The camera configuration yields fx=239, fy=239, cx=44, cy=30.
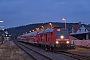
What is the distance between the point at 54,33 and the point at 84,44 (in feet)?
54.3

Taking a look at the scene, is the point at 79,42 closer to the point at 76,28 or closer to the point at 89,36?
the point at 89,36

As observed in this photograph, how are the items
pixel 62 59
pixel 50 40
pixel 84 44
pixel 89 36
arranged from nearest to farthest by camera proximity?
pixel 62 59 → pixel 50 40 → pixel 84 44 → pixel 89 36

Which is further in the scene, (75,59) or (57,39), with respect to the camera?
(57,39)

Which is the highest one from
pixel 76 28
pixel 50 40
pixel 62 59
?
pixel 76 28

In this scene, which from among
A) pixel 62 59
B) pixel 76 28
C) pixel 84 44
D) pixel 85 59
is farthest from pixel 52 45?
pixel 76 28

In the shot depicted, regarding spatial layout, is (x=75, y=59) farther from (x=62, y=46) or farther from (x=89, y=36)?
(x=89, y=36)

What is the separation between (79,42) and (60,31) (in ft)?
63.8

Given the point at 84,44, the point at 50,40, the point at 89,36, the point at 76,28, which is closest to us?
the point at 50,40

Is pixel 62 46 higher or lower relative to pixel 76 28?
lower

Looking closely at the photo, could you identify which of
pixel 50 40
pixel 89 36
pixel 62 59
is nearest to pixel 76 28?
pixel 89 36

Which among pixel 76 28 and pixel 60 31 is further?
pixel 76 28

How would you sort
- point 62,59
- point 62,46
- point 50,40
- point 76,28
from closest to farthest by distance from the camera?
point 62,59 → point 62,46 → point 50,40 → point 76,28

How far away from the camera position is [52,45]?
112 ft

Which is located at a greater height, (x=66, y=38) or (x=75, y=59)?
(x=66, y=38)
